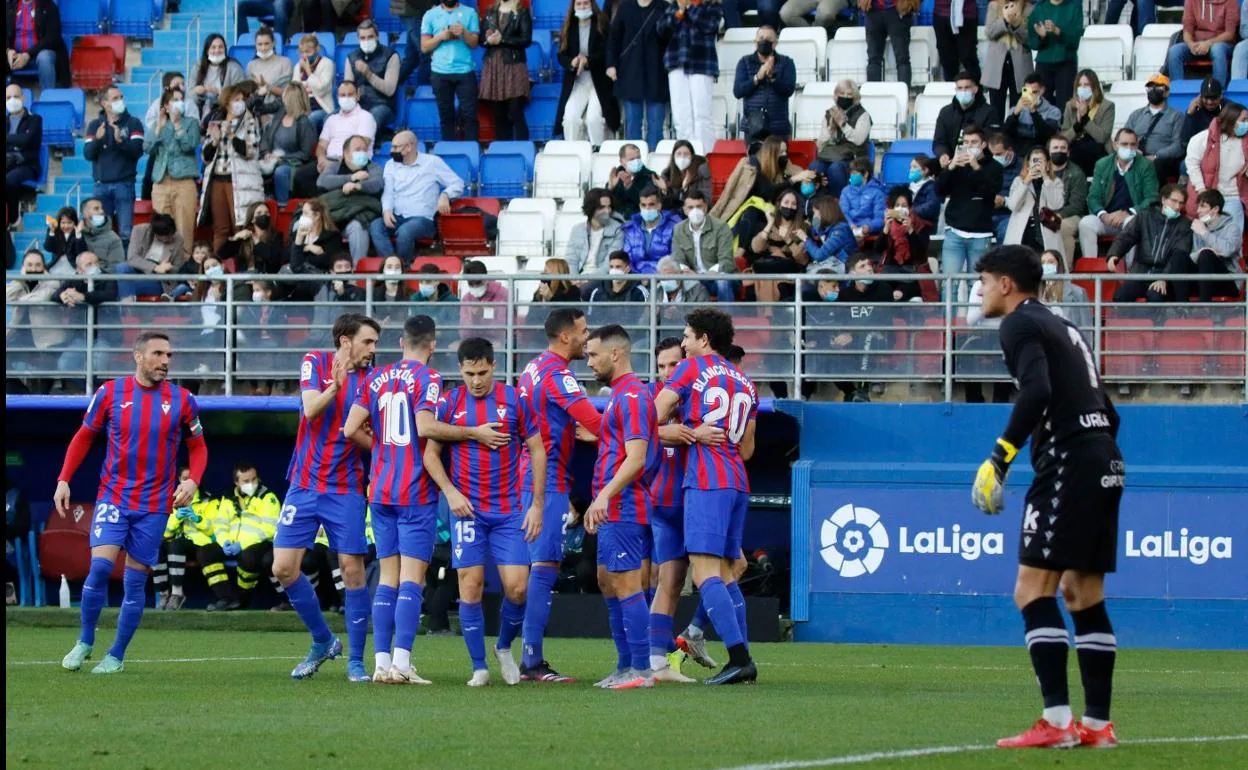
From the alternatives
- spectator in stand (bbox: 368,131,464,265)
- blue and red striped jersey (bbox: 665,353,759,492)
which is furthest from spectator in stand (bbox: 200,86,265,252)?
blue and red striped jersey (bbox: 665,353,759,492)

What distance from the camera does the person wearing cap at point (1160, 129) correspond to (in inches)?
736

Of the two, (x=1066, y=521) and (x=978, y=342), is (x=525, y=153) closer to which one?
(x=978, y=342)

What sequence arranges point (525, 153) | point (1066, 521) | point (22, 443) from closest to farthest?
point (1066, 521), point (22, 443), point (525, 153)

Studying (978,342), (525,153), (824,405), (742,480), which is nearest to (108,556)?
(742,480)

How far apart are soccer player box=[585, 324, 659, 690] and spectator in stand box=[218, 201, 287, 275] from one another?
937 centimetres

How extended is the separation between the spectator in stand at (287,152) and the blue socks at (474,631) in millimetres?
11354

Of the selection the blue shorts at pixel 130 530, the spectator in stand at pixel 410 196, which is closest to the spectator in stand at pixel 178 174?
the spectator in stand at pixel 410 196

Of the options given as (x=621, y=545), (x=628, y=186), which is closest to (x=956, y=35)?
(x=628, y=186)

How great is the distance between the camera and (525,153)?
71.6 feet

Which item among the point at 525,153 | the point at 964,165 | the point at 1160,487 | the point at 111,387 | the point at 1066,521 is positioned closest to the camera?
the point at 1066,521

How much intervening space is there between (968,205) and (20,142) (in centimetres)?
1113

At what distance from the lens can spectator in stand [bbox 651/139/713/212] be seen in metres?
19.1

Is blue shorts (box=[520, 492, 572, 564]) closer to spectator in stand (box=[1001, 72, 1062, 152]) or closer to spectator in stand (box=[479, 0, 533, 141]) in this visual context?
spectator in stand (box=[1001, 72, 1062, 152])

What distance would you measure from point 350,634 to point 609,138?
12221 millimetres
